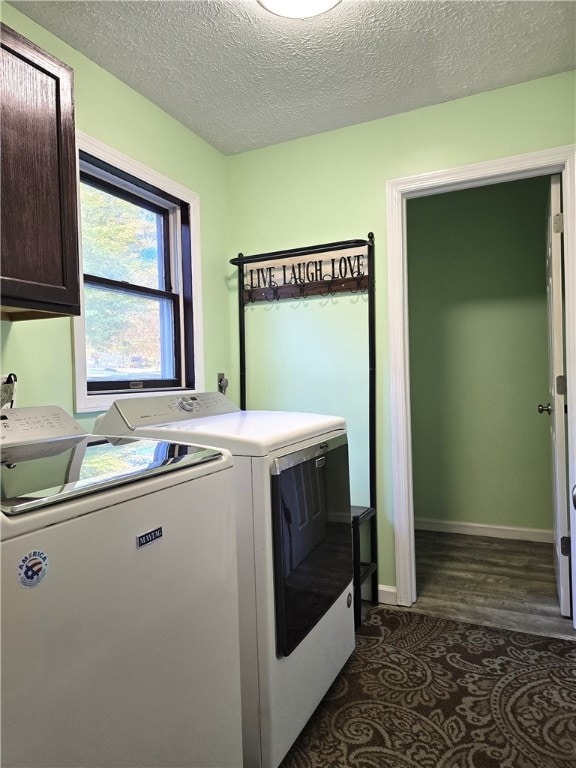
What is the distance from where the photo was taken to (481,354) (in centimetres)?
356

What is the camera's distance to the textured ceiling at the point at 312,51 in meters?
1.72

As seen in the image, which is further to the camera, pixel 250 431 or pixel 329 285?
pixel 329 285

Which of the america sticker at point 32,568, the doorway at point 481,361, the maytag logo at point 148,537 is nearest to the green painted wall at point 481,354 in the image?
the doorway at point 481,361

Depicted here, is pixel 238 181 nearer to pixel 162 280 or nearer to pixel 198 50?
pixel 162 280

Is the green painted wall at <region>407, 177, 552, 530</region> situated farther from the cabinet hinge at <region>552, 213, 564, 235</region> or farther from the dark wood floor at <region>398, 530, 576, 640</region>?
the cabinet hinge at <region>552, 213, 564, 235</region>

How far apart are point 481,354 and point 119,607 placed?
320 cm

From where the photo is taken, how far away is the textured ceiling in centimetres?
172

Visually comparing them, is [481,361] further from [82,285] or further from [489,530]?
[82,285]

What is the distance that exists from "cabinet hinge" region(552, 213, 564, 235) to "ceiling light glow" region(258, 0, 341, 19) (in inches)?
53.2

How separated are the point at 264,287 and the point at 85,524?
2111 mm

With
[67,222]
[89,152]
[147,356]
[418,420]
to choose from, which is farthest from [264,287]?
[418,420]

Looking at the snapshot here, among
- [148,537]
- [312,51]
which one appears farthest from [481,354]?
[148,537]

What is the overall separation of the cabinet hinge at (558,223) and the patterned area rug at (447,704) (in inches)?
72.3

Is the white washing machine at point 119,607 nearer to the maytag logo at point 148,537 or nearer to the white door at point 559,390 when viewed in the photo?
the maytag logo at point 148,537
